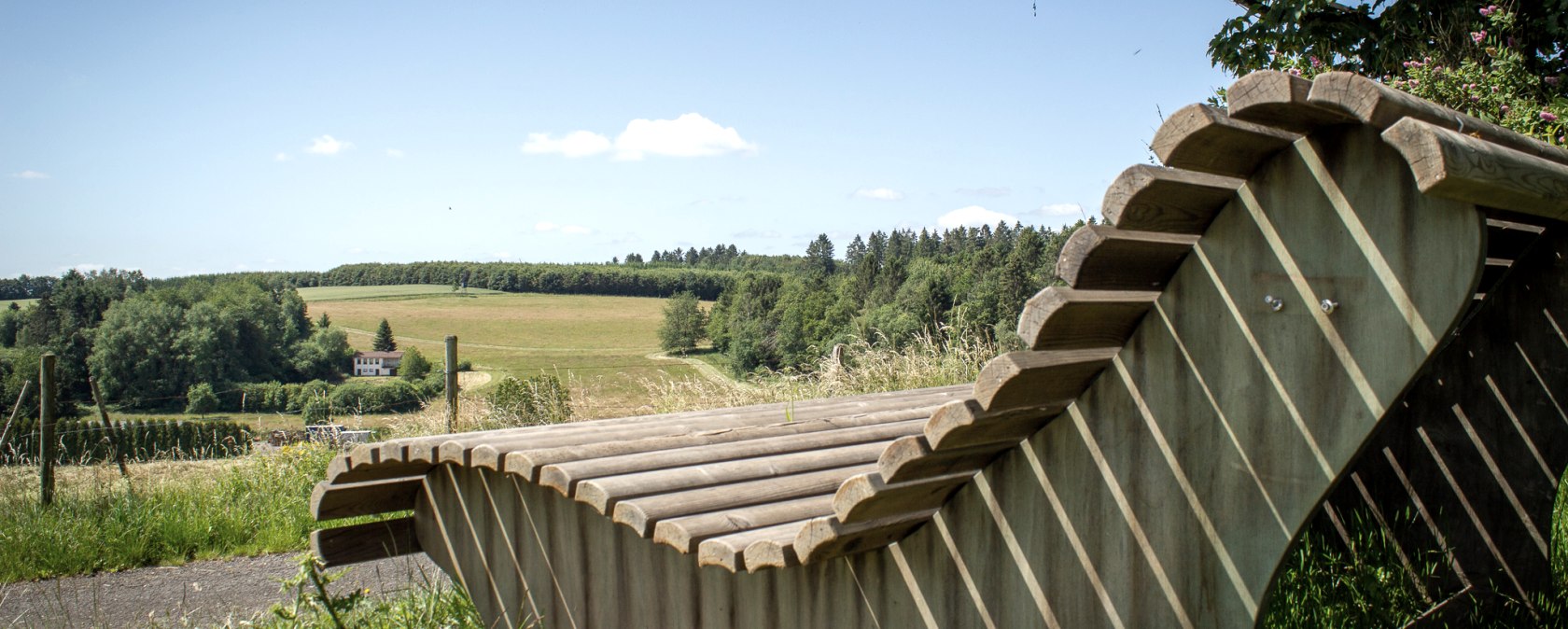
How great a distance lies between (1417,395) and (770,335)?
138 feet

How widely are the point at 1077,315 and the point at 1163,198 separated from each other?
0.18 meters

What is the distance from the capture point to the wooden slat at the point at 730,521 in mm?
1972

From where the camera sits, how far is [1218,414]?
1.41 m

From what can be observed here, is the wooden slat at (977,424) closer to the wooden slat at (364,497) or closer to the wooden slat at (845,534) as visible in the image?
the wooden slat at (845,534)

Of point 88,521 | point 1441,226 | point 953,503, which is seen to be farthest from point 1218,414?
point 88,521

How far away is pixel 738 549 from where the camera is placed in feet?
6.11

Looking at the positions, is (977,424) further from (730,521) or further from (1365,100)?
(730,521)

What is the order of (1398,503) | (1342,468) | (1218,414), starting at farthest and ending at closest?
(1398,503) < (1218,414) < (1342,468)

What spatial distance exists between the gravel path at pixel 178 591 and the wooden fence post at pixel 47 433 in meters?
1.43

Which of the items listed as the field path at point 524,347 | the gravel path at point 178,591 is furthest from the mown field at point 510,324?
the gravel path at point 178,591

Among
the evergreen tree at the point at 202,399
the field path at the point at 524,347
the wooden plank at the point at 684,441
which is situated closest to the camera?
the wooden plank at the point at 684,441

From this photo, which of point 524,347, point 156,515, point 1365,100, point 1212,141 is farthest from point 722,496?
point 524,347

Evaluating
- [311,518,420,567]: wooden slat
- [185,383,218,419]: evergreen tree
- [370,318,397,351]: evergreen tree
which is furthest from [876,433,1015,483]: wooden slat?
[370,318,397,351]: evergreen tree

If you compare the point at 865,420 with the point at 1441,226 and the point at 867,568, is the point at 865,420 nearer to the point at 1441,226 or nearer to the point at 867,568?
the point at 867,568
